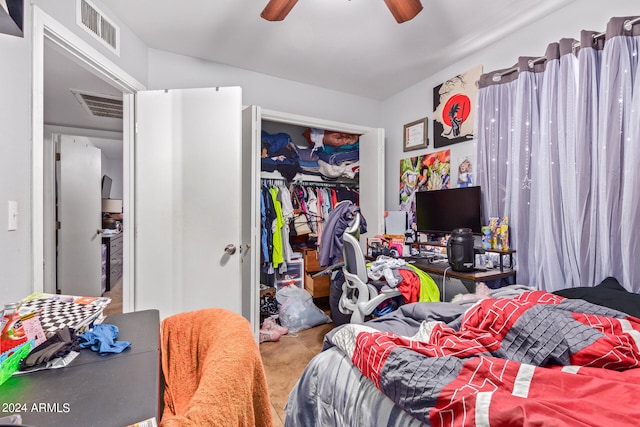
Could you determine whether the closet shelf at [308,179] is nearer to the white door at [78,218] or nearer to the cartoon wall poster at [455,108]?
the cartoon wall poster at [455,108]

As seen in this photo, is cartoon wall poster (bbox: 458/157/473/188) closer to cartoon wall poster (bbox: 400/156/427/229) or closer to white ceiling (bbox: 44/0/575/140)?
cartoon wall poster (bbox: 400/156/427/229)

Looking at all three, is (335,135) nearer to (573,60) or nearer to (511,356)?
(573,60)

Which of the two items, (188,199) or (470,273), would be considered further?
(188,199)

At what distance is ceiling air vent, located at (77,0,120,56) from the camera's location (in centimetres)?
161

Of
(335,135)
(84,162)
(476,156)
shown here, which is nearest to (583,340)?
(476,156)

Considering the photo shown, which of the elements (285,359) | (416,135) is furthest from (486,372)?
(416,135)

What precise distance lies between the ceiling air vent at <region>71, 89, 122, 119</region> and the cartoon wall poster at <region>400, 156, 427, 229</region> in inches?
112

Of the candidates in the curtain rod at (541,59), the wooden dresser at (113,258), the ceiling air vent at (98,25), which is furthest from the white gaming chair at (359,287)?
the wooden dresser at (113,258)

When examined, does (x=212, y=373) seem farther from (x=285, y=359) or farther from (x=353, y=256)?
(x=285, y=359)

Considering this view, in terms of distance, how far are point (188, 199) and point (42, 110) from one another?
91 centimetres

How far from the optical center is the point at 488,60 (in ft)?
7.53

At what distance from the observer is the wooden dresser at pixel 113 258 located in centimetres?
444

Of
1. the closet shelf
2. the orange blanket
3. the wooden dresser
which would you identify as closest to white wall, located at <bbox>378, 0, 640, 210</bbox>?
the closet shelf

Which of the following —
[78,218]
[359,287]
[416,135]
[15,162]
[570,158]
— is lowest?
[359,287]
